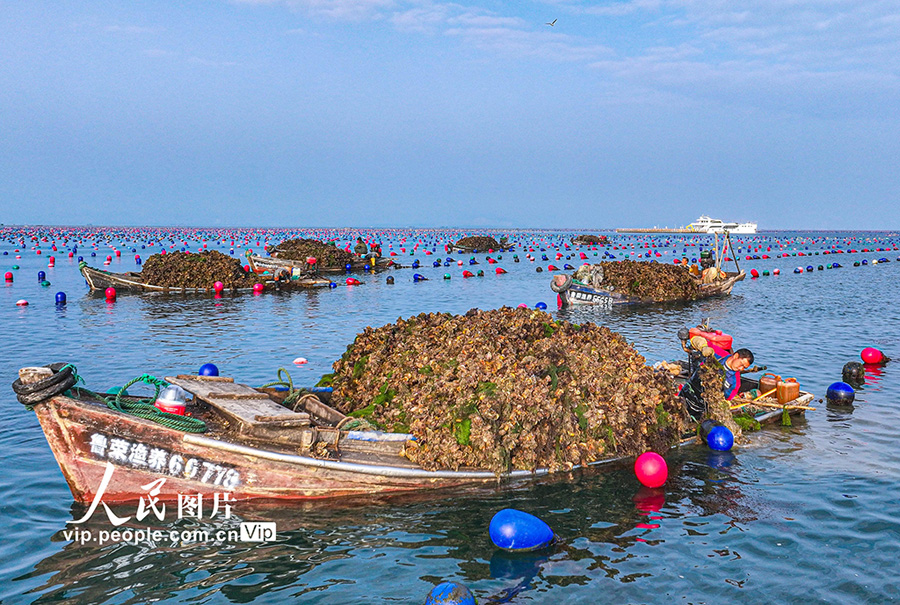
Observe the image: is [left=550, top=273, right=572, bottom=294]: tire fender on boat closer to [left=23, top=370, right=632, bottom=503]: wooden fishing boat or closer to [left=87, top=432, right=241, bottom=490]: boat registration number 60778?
[left=23, top=370, right=632, bottom=503]: wooden fishing boat

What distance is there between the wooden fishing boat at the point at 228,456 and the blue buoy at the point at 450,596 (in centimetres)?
327

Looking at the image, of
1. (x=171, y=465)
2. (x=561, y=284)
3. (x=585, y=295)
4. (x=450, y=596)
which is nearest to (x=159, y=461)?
(x=171, y=465)

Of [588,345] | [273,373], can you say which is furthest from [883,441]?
[273,373]

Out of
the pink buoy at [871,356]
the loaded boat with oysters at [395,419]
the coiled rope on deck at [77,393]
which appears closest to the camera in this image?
the coiled rope on deck at [77,393]

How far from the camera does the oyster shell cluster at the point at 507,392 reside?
10.8m

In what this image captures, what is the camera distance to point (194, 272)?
4062 centimetres

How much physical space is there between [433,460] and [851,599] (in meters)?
6.05

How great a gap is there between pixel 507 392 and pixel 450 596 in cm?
449

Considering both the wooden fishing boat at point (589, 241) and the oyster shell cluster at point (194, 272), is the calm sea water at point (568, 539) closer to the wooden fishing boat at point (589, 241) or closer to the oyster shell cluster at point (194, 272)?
the oyster shell cluster at point (194, 272)

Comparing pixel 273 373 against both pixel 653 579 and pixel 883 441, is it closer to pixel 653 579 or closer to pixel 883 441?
pixel 653 579

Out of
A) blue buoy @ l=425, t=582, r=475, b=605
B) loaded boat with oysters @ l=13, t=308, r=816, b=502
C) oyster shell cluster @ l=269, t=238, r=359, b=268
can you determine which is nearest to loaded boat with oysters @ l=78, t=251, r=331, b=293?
oyster shell cluster @ l=269, t=238, r=359, b=268

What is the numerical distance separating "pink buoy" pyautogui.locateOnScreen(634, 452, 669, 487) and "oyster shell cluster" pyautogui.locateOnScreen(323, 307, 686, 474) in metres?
0.76

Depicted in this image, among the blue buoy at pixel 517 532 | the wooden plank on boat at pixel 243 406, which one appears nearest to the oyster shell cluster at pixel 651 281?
the wooden plank on boat at pixel 243 406

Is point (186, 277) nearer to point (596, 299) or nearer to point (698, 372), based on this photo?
point (596, 299)
